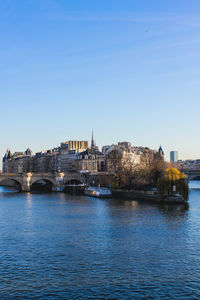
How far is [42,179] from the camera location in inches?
4884

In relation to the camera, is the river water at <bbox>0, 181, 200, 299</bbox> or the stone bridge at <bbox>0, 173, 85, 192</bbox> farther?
the stone bridge at <bbox>0, 173, 85, 192</bbox>

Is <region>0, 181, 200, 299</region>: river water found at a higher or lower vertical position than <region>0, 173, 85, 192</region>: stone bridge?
lower

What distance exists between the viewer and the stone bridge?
113m

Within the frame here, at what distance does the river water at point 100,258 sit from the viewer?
23797 mm

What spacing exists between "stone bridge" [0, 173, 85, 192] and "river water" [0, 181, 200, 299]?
208 ft

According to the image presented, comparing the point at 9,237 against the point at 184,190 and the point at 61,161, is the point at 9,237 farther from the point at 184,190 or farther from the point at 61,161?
the point at 61,161

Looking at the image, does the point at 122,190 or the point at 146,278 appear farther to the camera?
the point at 122,190

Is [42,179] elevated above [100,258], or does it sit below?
above

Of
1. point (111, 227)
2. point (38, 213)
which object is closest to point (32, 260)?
point (111, 227)

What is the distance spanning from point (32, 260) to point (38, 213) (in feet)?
92.7

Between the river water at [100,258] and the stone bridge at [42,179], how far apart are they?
208 feet

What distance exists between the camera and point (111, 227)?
44438 mm

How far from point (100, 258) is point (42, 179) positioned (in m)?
95.4

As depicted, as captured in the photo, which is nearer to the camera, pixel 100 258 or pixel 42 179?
pixel 100 258
